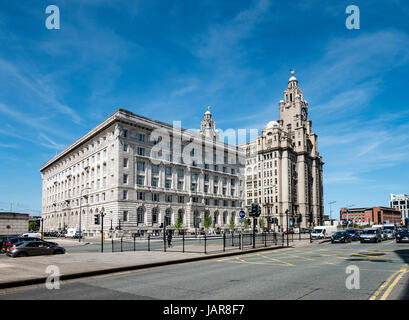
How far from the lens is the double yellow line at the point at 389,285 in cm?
960

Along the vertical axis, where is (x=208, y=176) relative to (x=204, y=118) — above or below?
below

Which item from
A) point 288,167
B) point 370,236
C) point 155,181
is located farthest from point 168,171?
point 288,167

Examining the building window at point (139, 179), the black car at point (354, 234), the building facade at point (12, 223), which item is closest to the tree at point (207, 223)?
the building window at point (139, 179)

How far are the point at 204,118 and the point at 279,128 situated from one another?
2987 centimetres

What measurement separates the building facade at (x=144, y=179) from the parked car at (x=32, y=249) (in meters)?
36.0

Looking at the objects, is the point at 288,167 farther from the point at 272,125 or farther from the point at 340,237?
the point at 340,237

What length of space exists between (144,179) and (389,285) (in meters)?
67.9

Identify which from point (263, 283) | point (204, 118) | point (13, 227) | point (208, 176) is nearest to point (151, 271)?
point (263, 283)

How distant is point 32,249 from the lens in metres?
25.3

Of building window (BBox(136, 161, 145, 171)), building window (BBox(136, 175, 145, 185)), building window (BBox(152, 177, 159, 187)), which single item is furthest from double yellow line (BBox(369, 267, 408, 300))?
building window (BBox(152, 177, 159, 187))

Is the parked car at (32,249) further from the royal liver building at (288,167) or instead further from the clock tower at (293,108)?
the clock tower at (293,108)

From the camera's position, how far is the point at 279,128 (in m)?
128
